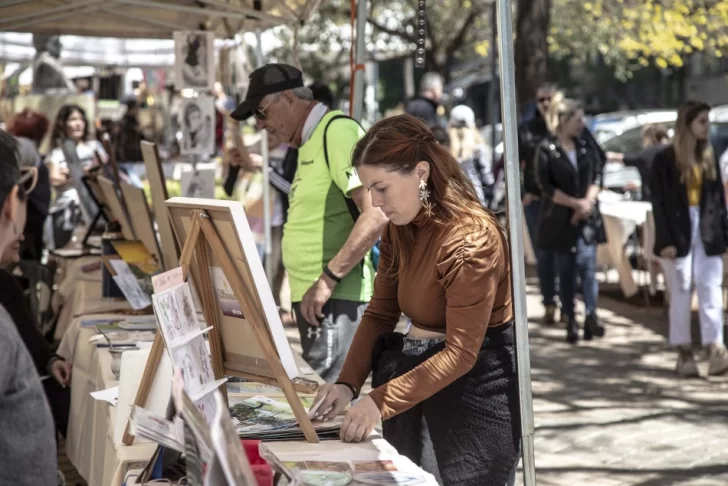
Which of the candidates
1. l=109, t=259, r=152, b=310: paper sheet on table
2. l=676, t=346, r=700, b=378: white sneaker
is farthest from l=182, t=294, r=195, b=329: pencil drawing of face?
l=676, t=346, r=700, b=378: white sneaker

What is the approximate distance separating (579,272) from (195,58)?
153 inches

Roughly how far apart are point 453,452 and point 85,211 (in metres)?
6.25

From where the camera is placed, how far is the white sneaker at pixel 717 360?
792 cm

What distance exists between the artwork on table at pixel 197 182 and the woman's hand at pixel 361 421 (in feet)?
13.2

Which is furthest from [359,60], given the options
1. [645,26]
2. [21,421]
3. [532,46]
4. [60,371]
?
[645,26]

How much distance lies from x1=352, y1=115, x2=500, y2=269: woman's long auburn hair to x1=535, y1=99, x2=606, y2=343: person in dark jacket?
586cm

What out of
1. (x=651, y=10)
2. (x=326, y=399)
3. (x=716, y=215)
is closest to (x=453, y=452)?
(x=326, y=399)

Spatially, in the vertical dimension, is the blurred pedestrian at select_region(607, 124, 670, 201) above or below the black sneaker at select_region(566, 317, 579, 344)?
above

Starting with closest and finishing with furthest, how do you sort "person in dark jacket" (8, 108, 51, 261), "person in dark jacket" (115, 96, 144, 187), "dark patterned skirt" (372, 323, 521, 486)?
"dark patterned skirt" (372, 323, 521, 486) < "person in dark jacket" (8, 108, 51, 261) < "person in dark jacket" (115, 96, 144, 187)

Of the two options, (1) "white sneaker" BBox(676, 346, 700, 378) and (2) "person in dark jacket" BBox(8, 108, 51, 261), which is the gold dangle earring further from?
(1) "white sneaker" BBox(676, 346, 700, 378)

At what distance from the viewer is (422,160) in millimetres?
3221

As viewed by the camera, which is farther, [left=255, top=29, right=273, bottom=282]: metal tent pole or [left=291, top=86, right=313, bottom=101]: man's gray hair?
[left=255, top=29, right=273, bottom=282]: metal tent pole

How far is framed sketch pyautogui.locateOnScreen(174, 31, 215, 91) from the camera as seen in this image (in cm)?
682

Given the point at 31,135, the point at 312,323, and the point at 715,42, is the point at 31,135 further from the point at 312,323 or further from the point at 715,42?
the point at 715,42
